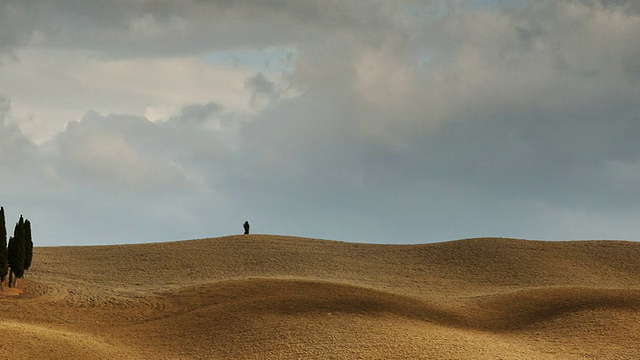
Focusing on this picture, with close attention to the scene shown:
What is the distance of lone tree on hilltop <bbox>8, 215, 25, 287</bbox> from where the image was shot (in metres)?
45.4

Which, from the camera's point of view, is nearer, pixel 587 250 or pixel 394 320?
pixel 394 320

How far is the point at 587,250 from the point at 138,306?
36.7 meters

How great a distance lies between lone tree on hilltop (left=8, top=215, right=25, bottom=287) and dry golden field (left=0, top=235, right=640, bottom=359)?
1260mm

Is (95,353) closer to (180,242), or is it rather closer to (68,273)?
(68,273)

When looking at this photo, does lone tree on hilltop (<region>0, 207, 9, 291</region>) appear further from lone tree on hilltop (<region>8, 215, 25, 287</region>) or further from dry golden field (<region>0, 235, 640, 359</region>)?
dry golden field (<region>0, 235, 640, 359</region>)

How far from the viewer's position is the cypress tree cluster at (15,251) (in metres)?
44.3

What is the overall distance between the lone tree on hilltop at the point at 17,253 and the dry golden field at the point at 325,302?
1260 millimetres

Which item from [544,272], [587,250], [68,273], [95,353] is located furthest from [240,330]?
[587,250]

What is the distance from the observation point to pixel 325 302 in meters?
41.0

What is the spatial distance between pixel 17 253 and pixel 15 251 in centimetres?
17

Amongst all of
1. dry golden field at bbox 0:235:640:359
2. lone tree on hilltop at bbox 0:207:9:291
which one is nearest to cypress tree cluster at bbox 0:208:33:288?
lone tree on hilltop at bbox 0:207:9:291

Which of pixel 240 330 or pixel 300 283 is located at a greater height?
pixel 300 283

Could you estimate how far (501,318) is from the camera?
4281 cm

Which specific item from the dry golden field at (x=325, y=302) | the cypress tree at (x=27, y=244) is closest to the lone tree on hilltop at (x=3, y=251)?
the dry golden field at (x=325, y=302)
